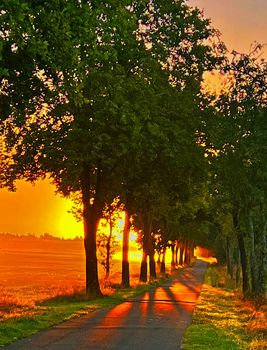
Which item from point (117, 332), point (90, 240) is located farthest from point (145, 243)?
point (117, 332)

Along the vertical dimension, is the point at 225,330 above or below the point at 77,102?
below

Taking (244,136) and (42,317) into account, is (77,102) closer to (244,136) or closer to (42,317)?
(42,317)

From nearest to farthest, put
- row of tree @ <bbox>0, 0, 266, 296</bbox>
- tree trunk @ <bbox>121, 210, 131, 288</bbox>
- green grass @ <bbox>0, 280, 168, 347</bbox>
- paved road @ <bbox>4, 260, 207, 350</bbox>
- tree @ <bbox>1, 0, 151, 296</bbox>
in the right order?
paved road @ <bbox>4, 260, 207, 350</bbox>, tree @ <bbox>1, 0, 151, 296</bbox>, green grass @ <bbox>0, 280, 168, 347</bbox>, row of tree @ <bbox>0, 0, 266, 296</bbox>, tree trunk @ <bbox>121, 210, 131, 288</bbox>

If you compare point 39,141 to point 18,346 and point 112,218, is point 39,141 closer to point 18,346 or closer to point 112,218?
point 18,346

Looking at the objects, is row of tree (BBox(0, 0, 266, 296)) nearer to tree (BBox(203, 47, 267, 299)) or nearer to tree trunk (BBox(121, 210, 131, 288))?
tree (BBox(203, 47, 267, 299))

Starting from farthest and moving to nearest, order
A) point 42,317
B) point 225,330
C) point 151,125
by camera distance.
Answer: point 151,125, point 42,317, point 225,330

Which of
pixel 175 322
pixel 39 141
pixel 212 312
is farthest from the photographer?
pixel 39 141

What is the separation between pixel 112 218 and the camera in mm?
56750

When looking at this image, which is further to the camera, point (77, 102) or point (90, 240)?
point (90, 240)

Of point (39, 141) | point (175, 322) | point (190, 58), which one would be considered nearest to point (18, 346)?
point (175, 322)

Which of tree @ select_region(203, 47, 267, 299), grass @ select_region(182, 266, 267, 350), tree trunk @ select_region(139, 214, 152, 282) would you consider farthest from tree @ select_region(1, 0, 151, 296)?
tree trunk @ select_region(139, 214, 152, 282)

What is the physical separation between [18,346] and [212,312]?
1358 centimetres

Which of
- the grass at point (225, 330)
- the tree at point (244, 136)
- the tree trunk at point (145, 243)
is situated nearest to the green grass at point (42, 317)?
the grass at point (225, 330)

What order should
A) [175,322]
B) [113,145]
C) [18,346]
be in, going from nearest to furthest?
[18,346] → [175,322] → [113,145]
